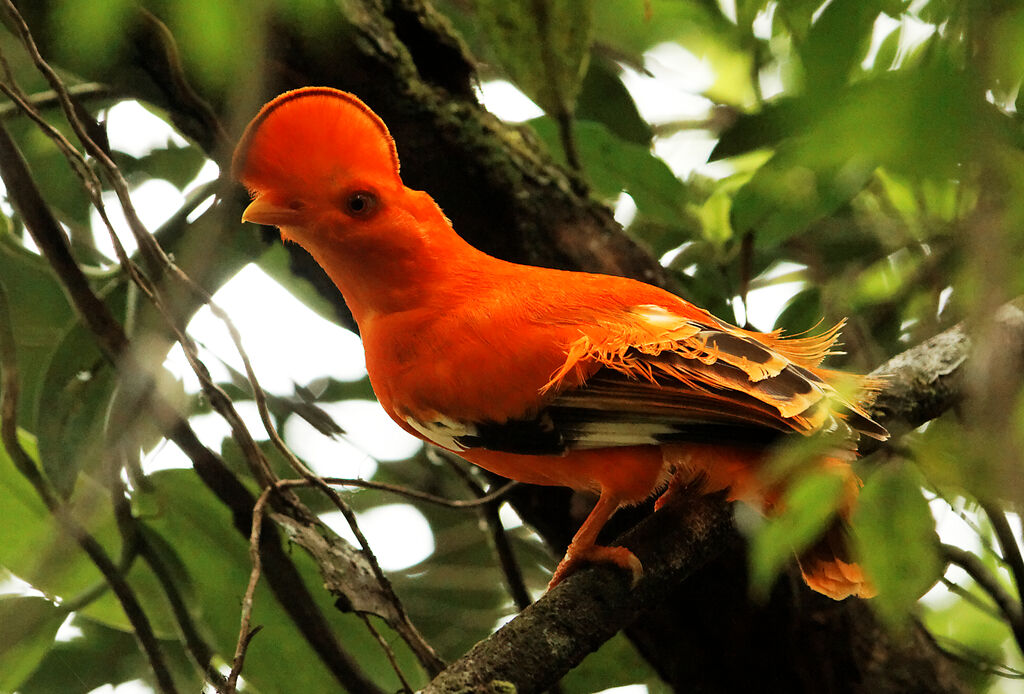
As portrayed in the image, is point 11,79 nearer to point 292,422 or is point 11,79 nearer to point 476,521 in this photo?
point 292,422

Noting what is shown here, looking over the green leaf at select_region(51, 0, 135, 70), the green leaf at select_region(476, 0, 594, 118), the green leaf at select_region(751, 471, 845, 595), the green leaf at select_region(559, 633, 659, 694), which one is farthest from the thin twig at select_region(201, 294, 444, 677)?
the green leaf at select_region(751, 471, 845, 595)

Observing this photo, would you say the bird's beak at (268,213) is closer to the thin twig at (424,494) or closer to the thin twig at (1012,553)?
the thin twig at (424,494)

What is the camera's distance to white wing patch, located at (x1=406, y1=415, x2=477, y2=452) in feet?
4.71

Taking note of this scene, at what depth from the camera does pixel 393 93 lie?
175cm

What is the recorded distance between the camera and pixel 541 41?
175 centimetres

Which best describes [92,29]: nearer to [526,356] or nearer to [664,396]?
[526,356]

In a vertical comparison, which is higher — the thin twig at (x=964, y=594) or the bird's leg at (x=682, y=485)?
the bird's leg at (x=682, y=485)

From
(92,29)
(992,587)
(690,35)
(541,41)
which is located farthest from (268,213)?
(992,587)

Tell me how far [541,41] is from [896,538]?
4.06ft

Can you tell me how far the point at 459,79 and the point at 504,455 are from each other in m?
0.86

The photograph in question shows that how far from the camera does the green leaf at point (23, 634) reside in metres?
1.78

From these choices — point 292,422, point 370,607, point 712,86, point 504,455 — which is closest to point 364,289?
point 504,455

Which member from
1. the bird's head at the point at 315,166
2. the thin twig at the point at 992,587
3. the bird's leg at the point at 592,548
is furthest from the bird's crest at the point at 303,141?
the thin twig at the point at 992,587

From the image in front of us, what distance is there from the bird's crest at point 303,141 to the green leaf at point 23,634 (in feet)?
3.54
